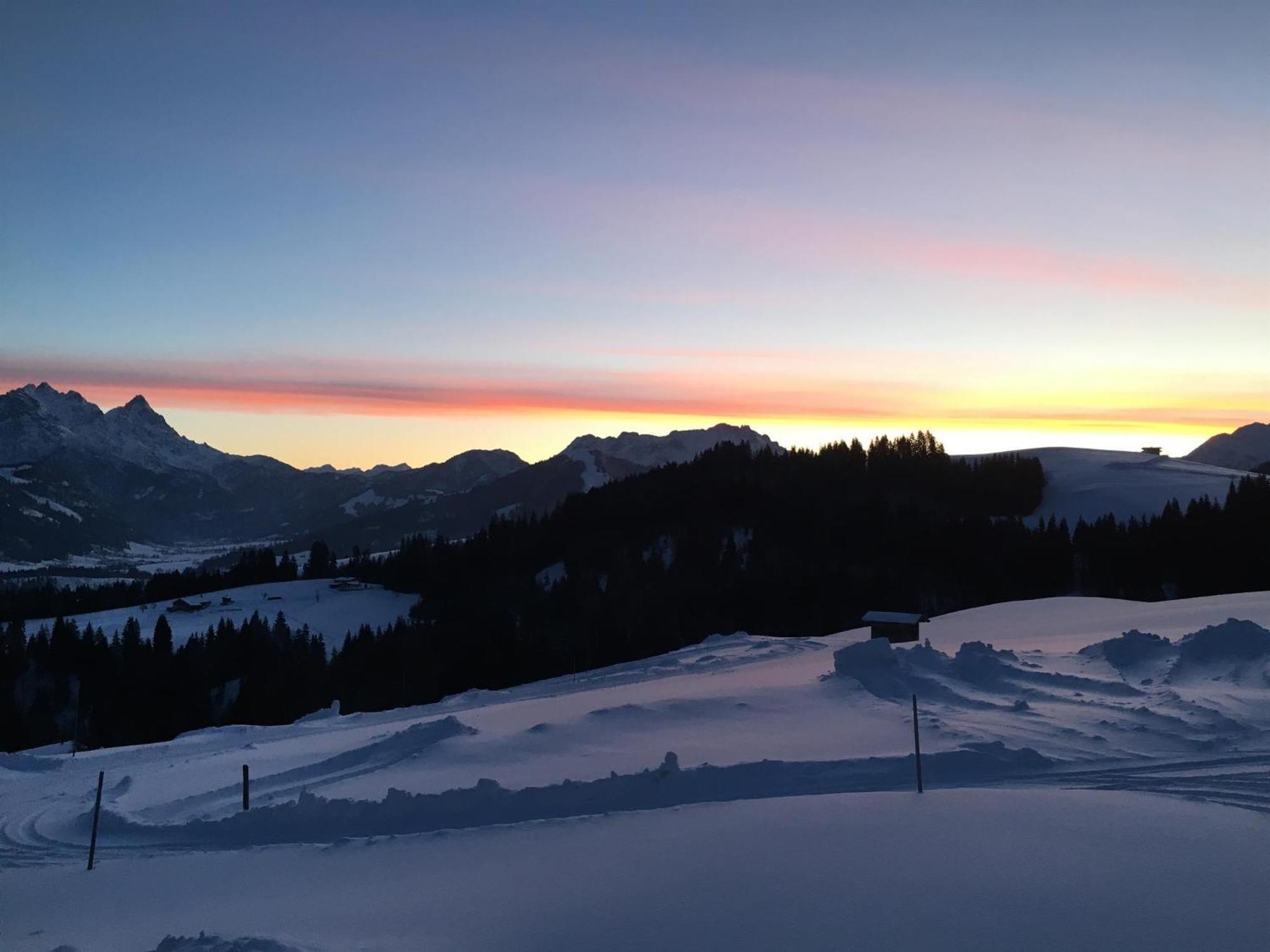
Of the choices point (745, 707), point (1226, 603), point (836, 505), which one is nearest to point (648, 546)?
point (836, 505)

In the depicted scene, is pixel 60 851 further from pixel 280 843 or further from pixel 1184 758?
pixel 1184 758

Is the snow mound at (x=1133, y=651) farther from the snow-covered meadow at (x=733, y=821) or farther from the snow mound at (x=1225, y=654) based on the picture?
the snow mound at (x=1225, y=654)

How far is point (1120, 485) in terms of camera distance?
169125 millimetres

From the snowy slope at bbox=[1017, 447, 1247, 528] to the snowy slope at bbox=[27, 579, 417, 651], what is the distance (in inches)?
4154

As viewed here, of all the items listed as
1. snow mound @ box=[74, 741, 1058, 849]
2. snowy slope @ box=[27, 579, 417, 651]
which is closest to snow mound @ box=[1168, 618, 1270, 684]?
snow mound @ box=[74, 741, 1058, 849]

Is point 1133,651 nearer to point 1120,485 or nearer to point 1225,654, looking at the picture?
point 1225,654

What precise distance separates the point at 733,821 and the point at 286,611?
133 m

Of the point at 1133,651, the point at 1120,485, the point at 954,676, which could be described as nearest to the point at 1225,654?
the point at 1133,651

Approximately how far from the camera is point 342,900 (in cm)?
1280

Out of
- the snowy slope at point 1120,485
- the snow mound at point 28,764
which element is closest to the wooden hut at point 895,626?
the snow mound at point 28,764

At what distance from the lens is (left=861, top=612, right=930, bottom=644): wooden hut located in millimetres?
40281

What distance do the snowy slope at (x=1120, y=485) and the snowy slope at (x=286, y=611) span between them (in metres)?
106

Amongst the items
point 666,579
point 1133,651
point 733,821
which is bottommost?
point 666,579

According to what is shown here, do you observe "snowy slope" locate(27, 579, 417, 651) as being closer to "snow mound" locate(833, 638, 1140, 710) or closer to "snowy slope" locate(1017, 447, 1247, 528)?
"snow mound" locate(833, 638, 1140, 710)
